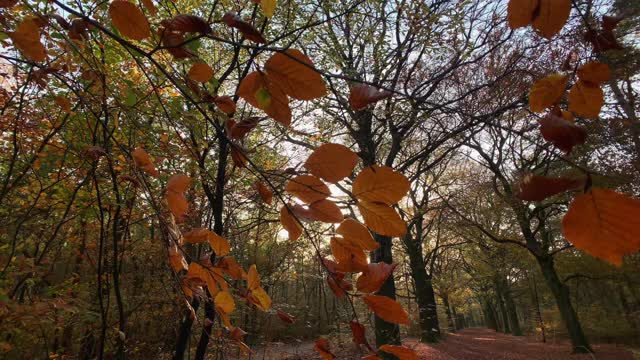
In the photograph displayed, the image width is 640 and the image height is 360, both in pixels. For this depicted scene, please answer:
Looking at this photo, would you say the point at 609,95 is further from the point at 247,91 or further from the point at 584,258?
the point at 247,91

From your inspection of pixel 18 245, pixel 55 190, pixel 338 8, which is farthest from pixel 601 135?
pixel 18 245

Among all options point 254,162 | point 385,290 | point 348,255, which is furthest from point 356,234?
point 385,290

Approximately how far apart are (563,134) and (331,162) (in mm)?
223

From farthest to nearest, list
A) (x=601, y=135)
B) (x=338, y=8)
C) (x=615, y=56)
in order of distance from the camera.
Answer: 1. (x=601, y=135)
2. (x=615, y=56)
3. (x=338, y=8)

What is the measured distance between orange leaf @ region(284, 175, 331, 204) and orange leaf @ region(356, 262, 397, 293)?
118mm

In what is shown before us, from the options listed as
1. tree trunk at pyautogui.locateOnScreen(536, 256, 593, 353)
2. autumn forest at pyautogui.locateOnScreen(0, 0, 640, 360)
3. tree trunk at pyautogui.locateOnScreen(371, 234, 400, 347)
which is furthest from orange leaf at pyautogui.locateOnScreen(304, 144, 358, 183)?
tree trunk at pyautogui.locateOnScreen(536, 256, 593, 353)

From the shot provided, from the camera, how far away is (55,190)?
3578 mm

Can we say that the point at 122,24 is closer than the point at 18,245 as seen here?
Yes

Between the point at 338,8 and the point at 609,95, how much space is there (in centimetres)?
832

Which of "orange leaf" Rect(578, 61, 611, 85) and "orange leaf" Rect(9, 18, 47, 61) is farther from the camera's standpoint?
"orange leaf" Rect(9, 18, 47, 61)

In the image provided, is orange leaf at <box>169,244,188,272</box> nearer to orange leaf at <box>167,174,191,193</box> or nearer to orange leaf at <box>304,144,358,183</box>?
orange leaf at <box>167,174,191,193</box>

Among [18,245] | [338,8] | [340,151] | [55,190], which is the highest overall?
[338,8]

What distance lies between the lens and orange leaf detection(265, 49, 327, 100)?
35 centimetres

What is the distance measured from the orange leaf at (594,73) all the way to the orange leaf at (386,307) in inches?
14.0
